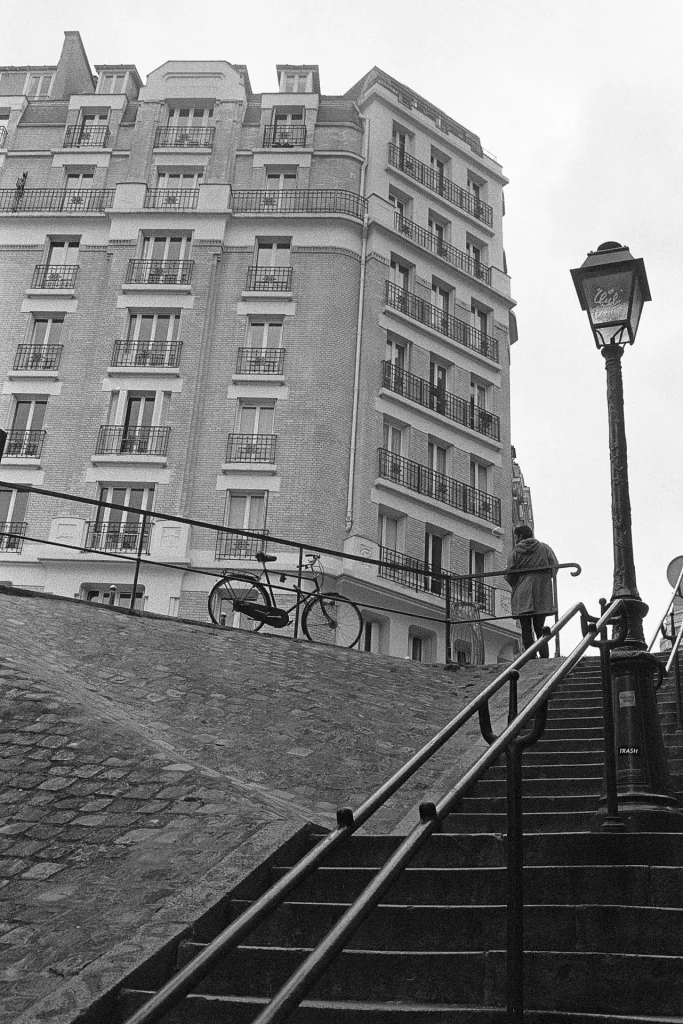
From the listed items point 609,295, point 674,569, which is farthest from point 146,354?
point 609,295

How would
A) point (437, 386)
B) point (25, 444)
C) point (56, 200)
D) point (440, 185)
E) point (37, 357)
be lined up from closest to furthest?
point (25, 444)
point (37, 357)
point (437, 386)
point (56, 200)
point (440, 185)

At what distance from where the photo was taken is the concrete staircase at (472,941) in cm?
358

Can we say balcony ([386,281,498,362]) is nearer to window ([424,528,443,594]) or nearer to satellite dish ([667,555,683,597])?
window ([424,528,443,594])

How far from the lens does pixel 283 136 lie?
3512cm

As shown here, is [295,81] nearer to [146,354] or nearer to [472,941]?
[146,354]

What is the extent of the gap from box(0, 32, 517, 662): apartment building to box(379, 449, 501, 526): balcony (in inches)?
3.8

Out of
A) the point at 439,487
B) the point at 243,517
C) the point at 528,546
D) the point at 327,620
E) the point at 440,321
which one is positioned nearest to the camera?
the point at 528,546

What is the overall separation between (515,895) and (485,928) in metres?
0.73

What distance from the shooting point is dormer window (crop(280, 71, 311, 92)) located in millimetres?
37312

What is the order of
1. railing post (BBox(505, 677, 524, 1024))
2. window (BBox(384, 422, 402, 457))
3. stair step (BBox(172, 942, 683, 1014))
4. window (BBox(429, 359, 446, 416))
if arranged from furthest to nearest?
window (BBox(429, 359, 446, 416)) → window (BBox(384, 422, 402, 457)) → stair step (BBox(172, 942, 683, 1014)) → railing post (BBox(505, 677, 524, 1024))

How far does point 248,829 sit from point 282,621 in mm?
8355

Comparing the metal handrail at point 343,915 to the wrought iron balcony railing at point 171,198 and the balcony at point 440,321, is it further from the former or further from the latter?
the wrought iron balcony railing at point 171,198

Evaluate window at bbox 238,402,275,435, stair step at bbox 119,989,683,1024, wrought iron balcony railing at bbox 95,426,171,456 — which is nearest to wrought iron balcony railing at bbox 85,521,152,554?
wrought iron balcony railing at bbox 95,426,171,456

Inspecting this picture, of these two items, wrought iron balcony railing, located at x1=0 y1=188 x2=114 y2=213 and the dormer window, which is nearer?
wrought iron balcony railing, located at x1=0 y1=188 x2=114 y2=213
